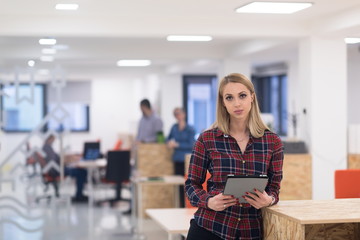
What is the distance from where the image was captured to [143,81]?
1859cm

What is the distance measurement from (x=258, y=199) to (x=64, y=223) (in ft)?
24.5

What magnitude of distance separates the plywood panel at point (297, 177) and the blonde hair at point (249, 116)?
5.33 meters

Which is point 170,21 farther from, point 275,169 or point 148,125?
point 275,169

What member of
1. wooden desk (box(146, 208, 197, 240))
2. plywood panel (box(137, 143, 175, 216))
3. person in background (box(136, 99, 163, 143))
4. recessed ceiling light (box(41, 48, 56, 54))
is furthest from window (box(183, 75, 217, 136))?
wooden desk (box(146, 208, 197, 240))

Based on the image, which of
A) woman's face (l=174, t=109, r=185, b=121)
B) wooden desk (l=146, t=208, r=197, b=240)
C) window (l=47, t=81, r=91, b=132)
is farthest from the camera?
window (l=47, t=81, r=91, b=132)

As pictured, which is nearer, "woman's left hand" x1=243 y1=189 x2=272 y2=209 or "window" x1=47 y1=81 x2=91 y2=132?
"woman's left hand" x1=243 y1=189 x2=272 y2=209

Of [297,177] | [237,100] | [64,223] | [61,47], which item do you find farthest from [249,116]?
[61,47]

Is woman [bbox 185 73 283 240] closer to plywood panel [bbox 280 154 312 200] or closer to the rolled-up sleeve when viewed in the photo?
the rolled-up sleeve

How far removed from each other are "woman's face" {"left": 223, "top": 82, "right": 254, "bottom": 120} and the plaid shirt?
0.37 ft

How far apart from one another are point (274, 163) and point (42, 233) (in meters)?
6.71

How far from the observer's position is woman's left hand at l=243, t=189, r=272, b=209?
299cm

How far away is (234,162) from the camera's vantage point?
3.04 metres

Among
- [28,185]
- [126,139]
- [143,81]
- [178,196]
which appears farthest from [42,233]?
[143,81]

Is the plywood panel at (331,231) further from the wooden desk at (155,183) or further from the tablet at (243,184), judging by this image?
the wooden desk at (155,183)
